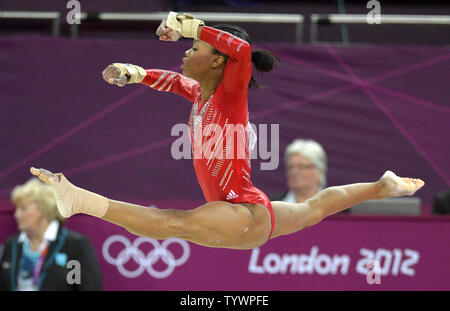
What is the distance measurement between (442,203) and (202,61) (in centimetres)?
263

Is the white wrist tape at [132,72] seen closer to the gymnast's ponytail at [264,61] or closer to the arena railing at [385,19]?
the gymnast's ponytail at [264,61]

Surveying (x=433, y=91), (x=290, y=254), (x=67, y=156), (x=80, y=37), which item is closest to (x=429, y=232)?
(x=290, y=254)

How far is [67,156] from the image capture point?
6.23 meters

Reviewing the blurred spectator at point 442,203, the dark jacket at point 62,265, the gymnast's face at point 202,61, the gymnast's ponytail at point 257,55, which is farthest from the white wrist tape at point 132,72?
the blurred spectator at point 442,203

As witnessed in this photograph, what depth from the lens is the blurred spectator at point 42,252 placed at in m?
5.20

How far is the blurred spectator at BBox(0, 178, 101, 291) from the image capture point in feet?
17.1

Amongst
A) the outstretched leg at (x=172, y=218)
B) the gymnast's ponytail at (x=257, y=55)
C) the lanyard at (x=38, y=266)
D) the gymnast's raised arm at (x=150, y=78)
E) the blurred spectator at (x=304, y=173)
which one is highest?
the gymnast's ponytail at (x=257, y=55)

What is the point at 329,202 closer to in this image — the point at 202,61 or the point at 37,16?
the point at 202,61

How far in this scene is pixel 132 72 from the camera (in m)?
3.93

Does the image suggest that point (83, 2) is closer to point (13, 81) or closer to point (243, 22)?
point (13, 81)

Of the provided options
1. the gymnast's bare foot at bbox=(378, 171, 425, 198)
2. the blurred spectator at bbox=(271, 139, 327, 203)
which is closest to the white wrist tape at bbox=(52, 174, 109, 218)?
the gymnast's bare foot at bbox=(378, 171, 425, 198)
